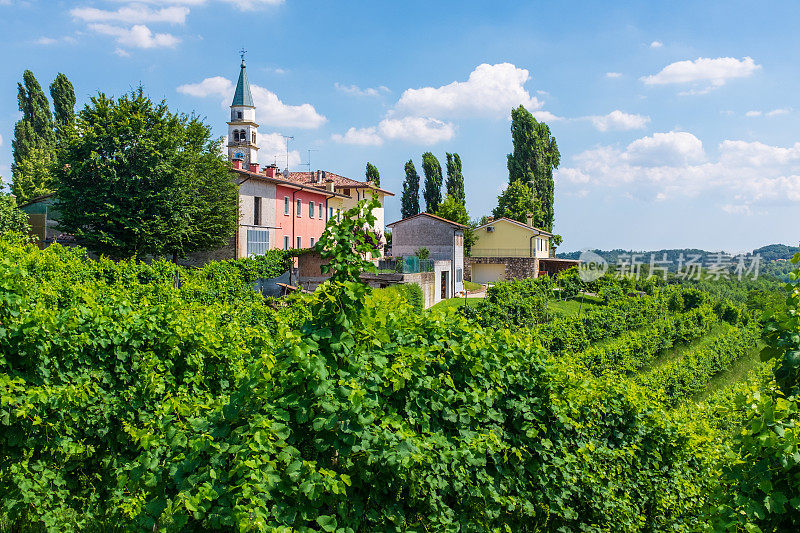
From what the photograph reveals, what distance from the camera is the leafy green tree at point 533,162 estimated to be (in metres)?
63.8

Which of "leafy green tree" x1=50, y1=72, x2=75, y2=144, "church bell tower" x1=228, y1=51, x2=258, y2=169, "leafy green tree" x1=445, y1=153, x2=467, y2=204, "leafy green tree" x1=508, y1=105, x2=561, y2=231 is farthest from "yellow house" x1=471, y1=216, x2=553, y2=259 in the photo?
"leafy green tree" x1=50, y1=72, x2=75, y2=144

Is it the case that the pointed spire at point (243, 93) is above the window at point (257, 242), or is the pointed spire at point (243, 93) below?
above

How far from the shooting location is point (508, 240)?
188 ft

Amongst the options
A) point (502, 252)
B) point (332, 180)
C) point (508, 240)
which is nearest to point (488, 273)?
point (502, 252)

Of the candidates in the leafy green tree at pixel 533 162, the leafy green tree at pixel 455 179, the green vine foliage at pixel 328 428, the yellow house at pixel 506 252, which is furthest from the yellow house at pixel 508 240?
the green vine foliage at pixel 328 428

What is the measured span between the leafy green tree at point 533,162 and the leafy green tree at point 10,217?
162ft

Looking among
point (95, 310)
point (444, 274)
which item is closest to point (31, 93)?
point (444, 274)

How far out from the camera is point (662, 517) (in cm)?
661

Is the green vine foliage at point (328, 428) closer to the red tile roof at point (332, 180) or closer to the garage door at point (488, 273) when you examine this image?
the red tile roof at point (332, 180)

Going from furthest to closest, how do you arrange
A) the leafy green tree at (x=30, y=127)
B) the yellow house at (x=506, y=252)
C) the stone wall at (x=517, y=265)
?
the yellow house at (x=506, y=252), the stone wall at (x=517, y=265), the leafy green tree at (x=30, y=127)

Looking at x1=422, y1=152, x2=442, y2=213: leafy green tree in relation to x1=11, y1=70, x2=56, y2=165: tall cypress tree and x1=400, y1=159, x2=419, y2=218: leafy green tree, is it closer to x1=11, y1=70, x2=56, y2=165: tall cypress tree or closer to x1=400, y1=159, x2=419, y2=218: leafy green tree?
x1=400, y1=159, x2=419, y2=218: leafy green tree

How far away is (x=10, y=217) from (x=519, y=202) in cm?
4867

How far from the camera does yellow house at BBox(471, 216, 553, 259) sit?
56312mm

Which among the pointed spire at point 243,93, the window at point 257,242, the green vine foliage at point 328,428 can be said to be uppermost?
the pointed spire at point 243,93
